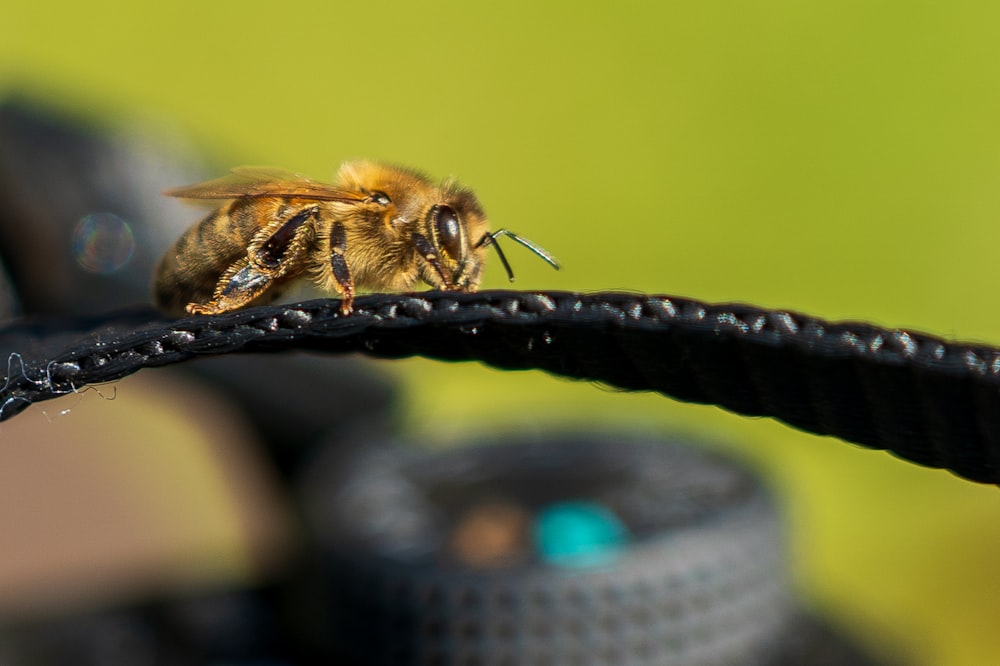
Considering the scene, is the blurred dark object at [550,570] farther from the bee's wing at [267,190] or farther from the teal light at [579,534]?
the bee's wing at [267,190]

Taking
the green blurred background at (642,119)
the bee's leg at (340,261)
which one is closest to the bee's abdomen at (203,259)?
the bee's leg at (340,261)

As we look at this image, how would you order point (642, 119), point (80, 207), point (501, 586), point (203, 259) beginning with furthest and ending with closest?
1. point (642, 119)
2. point (80, 207)
3. point (501, 586)
4. point (203, 259)

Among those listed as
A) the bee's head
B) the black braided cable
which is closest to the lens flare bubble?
the bee's head

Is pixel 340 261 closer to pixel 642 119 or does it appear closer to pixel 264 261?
pixel 264 261

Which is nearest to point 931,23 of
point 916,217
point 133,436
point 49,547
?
point 916,217

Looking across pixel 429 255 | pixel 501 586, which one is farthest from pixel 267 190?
pixel 501 586

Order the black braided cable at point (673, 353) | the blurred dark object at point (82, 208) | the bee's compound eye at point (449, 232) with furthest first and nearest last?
1. the blurred dark object at point (82, 208)
2. the bee's compound eye at point (449, 232)
3. the black braided cable at point (673, 353)
